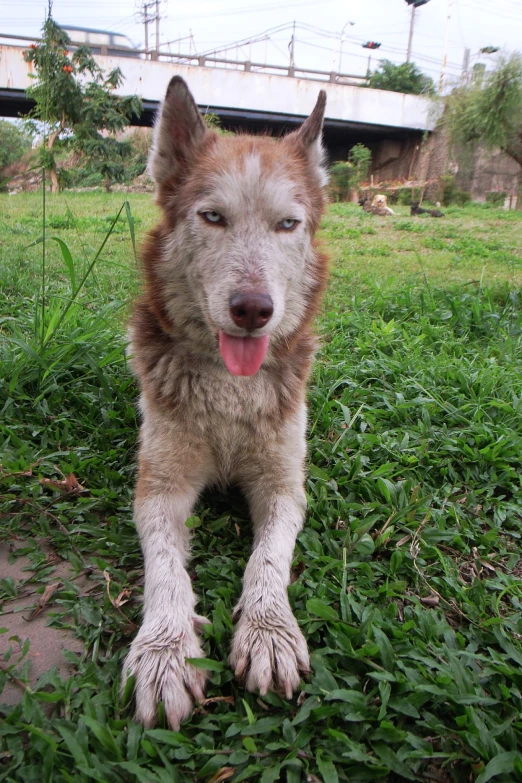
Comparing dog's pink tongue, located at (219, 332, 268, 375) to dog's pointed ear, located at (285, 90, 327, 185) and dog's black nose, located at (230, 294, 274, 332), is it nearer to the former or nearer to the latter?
dog's black nose, located at (230, 294, 274, 332)

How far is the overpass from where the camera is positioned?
667 inches

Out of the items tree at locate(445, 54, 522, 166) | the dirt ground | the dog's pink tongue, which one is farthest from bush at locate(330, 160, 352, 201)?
the dirt ground

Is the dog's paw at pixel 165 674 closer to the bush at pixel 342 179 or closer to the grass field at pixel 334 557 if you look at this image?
the grass field at pixel 334 557

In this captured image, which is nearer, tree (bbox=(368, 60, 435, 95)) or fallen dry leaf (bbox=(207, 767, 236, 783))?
fallen dry leaf (bbox=(207, 767, 236, 783))

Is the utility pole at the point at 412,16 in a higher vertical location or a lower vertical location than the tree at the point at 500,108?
higher

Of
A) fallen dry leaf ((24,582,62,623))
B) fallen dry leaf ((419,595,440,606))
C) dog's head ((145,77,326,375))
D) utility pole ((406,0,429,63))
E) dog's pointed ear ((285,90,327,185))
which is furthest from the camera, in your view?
utility pole ((406,0,429,63))

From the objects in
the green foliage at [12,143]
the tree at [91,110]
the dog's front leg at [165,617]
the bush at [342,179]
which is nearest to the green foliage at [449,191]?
the bush at [342,179]

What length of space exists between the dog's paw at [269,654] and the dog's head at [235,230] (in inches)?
39.3

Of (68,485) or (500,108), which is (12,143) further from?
(500,108)

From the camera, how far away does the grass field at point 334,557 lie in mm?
1428

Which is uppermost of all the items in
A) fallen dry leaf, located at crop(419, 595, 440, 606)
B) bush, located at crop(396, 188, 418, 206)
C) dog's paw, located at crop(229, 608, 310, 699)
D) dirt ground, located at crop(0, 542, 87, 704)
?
bush, located at crop(396, 188, 418, 206)

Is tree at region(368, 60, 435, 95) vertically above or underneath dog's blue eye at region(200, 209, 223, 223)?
above

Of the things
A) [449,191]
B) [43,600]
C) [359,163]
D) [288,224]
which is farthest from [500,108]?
[43,600]

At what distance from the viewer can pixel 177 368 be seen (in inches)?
96.3
